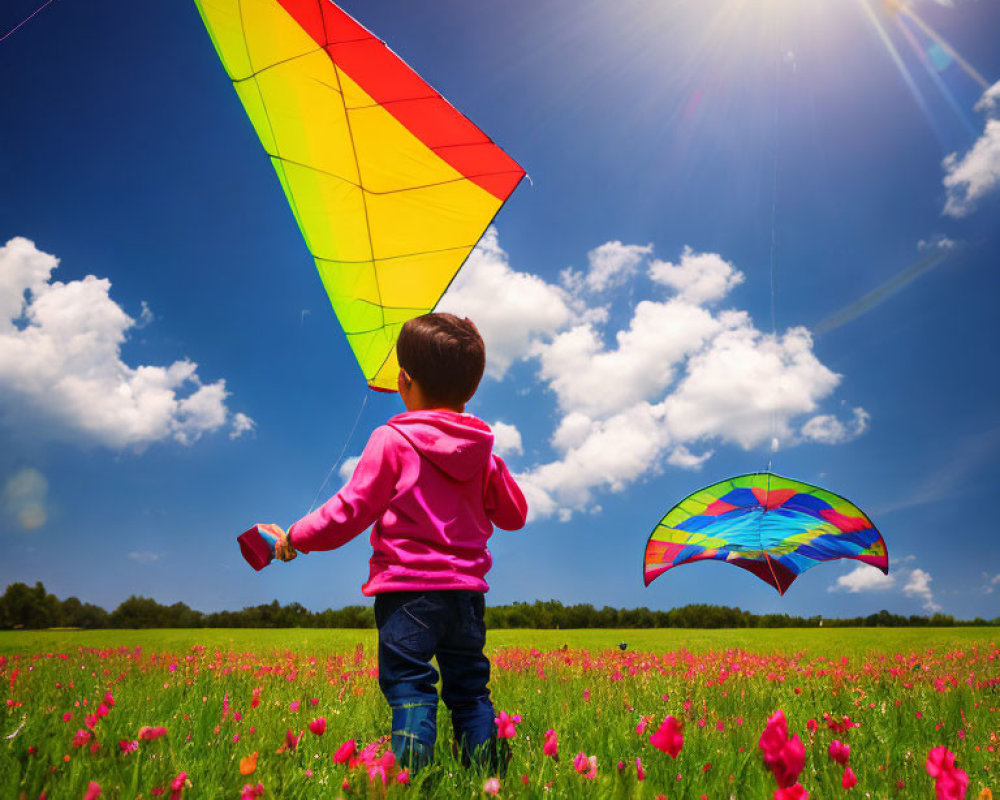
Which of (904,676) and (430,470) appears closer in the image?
(430,470)

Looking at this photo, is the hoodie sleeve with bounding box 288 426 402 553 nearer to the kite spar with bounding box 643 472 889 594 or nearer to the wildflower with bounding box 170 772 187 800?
the wildflower with bounding box 170 772 187 800

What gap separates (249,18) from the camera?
544 centimetres

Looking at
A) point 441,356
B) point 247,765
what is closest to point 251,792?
point 247,765

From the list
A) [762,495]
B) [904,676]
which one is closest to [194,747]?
[904,676]

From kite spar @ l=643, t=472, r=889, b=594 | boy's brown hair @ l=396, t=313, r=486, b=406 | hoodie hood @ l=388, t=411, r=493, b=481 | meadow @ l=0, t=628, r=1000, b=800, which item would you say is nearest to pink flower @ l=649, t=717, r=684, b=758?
meadow @ l=0, t=628, r=1000, b=800

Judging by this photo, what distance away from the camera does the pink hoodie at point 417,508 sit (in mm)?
2881

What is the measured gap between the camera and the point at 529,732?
3.61 meters

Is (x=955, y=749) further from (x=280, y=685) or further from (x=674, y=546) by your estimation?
(x=674, y=546)

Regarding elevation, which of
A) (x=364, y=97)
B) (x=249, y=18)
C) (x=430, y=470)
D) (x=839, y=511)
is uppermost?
(x=249, y=18)

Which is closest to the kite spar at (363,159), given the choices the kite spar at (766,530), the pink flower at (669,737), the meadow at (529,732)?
the meadow at (529,732)

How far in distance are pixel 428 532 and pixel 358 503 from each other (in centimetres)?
39

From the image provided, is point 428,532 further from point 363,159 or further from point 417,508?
point 363,159

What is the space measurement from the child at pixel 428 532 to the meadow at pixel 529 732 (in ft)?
0.83

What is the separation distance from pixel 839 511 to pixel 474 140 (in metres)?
10.8
